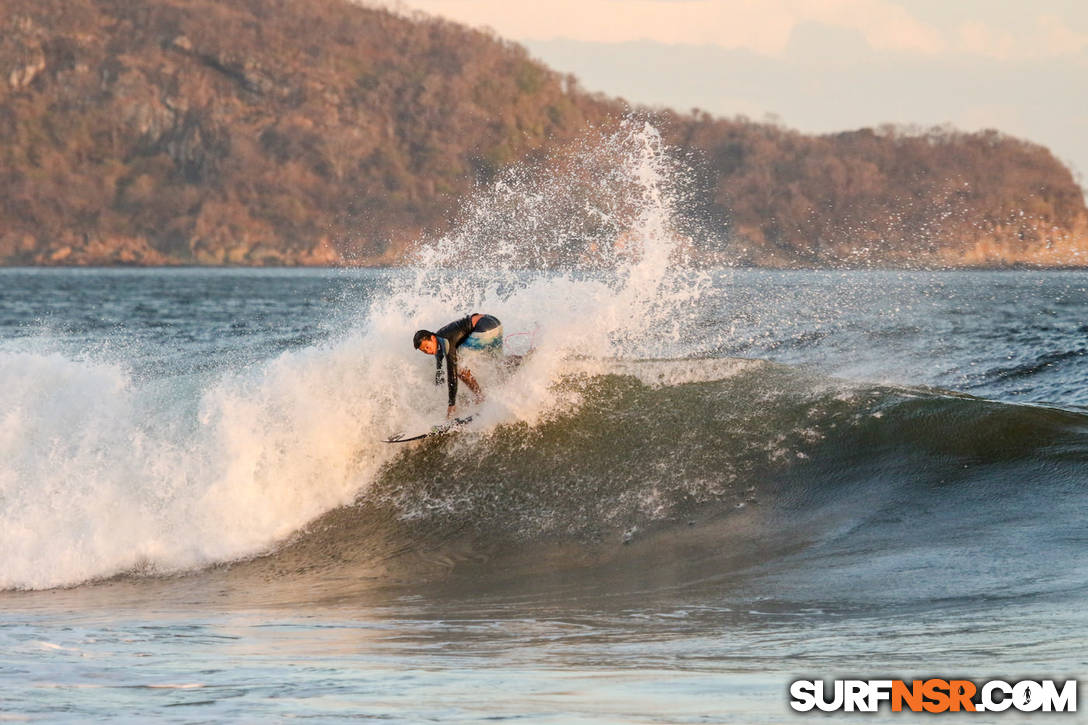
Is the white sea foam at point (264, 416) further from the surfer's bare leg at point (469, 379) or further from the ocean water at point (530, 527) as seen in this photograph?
the surfer's bare leg at point (469, 379)

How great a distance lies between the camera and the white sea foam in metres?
11.7

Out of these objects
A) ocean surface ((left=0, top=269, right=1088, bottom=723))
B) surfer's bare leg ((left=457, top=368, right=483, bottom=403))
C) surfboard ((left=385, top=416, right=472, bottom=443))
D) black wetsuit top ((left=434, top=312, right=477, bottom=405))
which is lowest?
ocean surface ((left=0, top=269, right=1088, bottom=723))

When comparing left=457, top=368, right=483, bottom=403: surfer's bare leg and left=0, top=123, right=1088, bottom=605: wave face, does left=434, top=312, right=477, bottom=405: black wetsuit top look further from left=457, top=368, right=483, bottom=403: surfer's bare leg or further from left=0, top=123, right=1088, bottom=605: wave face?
left=0, top=123, right=1088, bottom=605: wave face

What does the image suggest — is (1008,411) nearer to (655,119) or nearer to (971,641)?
(971,641)

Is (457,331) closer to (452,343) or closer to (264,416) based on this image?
(452,343)

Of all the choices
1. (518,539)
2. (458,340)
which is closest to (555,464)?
(518,539)

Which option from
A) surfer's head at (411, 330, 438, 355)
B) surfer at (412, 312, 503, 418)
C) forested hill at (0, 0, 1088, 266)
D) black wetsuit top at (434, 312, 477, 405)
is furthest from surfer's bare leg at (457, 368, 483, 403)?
forested hill at (0, 0, 1088, 266)

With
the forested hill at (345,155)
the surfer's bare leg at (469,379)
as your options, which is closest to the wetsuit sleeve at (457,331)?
the surfer's bare leg at (469,379)

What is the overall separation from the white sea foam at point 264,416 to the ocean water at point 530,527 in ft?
0.11

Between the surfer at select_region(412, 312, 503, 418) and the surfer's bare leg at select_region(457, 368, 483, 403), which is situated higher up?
the surfer at select_region(412, 312, 503, 418)

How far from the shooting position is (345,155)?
154 meters

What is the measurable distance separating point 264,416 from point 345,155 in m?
146

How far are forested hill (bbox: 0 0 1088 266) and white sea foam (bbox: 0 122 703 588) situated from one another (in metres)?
68.3

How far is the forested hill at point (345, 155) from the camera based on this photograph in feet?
314
